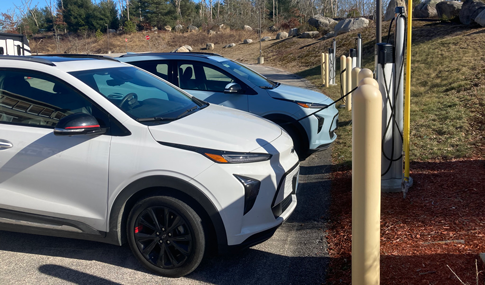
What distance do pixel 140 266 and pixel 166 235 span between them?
572mm

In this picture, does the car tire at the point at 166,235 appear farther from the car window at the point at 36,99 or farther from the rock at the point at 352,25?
the rock at the point at 352,25

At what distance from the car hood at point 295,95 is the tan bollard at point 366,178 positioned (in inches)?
161

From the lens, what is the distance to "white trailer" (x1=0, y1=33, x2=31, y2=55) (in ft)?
41.3

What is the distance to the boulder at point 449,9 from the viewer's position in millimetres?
21797

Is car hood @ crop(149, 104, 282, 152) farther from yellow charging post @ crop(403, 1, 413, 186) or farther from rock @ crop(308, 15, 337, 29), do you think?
rock @ crop(308, 15, 337, 29)

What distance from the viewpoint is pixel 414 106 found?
31.7 feet

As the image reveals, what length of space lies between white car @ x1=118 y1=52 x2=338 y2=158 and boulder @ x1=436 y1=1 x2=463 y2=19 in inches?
724

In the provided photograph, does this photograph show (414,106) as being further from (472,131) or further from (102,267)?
(102,267)

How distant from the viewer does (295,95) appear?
6.87 meters

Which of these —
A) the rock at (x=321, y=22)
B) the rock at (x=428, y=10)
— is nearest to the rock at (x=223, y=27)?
the rock at (x=321, y=22)

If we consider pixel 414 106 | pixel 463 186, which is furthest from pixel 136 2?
pixel 463 186

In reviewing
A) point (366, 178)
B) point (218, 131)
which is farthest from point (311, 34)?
point (366, 178)

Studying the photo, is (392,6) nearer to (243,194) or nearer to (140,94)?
(140,94)

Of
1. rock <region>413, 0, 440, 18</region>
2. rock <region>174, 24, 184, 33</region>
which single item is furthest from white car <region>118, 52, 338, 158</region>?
rock <region>174, 24, 184, 33</region>
